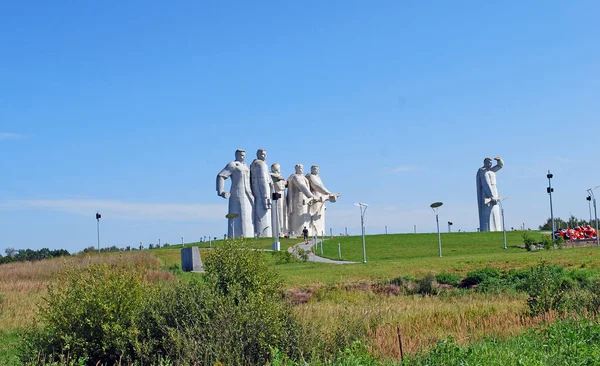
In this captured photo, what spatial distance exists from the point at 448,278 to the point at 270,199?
2834 cm

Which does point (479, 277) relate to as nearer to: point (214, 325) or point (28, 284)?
point (214, 325)

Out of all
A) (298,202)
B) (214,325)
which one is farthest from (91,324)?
(298,202)

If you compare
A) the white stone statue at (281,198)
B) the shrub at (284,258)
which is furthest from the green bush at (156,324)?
the white stone statue at (281,198)

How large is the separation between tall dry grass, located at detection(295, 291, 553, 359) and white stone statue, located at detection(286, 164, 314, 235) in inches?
1341

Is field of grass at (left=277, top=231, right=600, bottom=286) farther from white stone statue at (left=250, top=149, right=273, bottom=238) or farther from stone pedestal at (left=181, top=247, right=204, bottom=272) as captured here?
white stone statue at (left=250, top=149, right=273, bottom=238)

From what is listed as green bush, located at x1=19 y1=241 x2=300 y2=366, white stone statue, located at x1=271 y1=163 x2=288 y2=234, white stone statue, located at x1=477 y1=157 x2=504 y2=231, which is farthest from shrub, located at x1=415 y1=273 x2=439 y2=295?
white stone statue, located at x1=477 y1=157 x2=504 y2=231

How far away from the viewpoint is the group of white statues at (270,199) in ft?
157

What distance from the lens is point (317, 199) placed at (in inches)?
2100

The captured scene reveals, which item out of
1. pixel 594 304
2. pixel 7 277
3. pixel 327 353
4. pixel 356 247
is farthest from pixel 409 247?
pixel 327 353

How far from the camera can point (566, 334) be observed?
1048 centimetres

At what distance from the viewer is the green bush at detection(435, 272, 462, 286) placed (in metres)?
22.0

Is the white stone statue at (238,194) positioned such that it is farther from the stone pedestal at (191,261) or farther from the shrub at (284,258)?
the stone pedestal at (191,261)

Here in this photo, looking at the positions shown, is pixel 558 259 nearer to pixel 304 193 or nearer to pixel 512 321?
pixel 512 321

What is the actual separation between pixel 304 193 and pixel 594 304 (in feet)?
126
